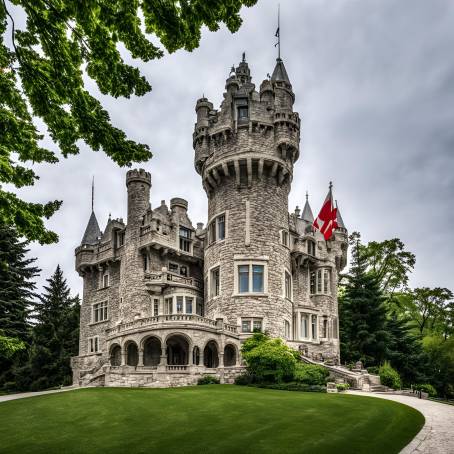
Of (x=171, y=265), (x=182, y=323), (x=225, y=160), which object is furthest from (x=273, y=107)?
(x=182, y=323)

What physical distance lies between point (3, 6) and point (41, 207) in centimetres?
436

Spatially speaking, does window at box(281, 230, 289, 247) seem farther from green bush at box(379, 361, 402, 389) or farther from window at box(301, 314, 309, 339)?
green bush at box(379, 361, 402, 389)

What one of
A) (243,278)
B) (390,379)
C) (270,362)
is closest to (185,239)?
(243,278)

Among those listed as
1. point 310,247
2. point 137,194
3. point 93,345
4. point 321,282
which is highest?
point 137,194

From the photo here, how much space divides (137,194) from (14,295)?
1361 cm

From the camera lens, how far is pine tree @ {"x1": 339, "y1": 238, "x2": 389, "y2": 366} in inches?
1694

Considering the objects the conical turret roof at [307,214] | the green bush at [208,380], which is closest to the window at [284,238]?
the conical turret roof at [307,214]

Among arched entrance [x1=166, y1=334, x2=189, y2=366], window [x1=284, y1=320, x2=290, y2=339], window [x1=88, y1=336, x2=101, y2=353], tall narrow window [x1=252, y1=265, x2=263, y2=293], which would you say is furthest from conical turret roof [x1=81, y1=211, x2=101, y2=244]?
window [x1=284, y1=320, x2=290, y2=339]

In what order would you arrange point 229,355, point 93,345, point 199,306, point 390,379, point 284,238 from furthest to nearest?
point 93,345
point 199,306
point 284,238
point 229,355
point 390,379

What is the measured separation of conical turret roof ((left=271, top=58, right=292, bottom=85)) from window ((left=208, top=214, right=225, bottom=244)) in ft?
39.7

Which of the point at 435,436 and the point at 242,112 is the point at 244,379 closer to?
the point at 435,436

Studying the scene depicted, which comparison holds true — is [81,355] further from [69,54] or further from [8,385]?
[69,54]

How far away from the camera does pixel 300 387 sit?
27.3 meters

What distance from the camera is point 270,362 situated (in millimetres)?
30516
